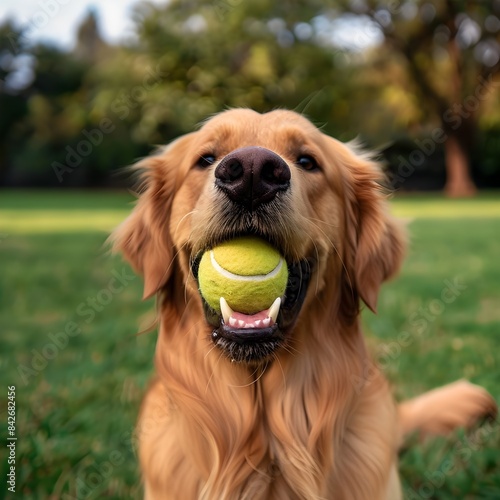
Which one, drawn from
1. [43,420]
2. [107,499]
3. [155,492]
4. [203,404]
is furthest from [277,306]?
[43,420]

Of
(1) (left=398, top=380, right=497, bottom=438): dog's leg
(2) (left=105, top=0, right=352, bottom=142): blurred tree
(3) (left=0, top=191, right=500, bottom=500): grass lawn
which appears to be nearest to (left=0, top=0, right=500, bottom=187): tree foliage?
(2) (left=105, top=0, right=352, bottom=142): blurred tree

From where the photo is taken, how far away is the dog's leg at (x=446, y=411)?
10.8ft

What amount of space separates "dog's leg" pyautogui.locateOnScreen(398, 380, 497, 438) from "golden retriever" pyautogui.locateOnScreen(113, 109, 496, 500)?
698mm

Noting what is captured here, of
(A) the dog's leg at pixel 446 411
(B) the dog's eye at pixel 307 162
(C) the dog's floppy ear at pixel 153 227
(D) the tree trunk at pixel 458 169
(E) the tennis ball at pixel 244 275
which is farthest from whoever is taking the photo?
(D) the tree trunk at pixel 458 169

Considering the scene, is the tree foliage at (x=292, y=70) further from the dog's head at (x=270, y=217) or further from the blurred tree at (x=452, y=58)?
the dog's head at (x=270, y=217)

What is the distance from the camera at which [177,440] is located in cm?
239

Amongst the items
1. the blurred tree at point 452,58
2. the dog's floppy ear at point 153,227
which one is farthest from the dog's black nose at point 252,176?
the blurred tree at point 452,58

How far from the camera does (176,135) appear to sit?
28359mm

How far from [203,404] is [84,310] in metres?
3.88

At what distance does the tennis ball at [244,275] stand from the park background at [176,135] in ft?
3.58

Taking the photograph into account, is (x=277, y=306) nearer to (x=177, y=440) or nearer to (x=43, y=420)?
(x=177, y=440)

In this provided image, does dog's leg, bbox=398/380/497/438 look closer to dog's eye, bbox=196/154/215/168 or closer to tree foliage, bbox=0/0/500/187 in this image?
dog's eye, bbox=196/154/215/168

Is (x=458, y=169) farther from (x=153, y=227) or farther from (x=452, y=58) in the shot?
(x=153, y=227)

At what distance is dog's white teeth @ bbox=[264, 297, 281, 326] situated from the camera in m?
2.13
